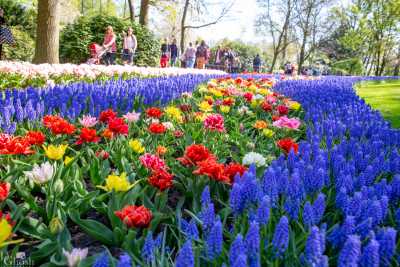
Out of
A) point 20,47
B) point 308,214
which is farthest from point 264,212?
point 20,47

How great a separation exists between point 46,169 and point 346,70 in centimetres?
5107

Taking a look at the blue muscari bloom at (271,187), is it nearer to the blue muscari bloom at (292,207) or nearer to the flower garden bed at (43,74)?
the blue muscari bloom at (292,207)

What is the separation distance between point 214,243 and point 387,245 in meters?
0.55

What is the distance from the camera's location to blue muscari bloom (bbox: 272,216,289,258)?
4.25 feet

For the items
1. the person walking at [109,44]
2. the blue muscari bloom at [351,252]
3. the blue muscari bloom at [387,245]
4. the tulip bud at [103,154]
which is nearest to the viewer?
the blue muscari bloom at [351,252]

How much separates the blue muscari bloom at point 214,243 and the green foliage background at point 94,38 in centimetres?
1587

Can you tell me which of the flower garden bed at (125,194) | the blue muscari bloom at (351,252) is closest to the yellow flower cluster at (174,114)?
the flower garden bed at (125,194)

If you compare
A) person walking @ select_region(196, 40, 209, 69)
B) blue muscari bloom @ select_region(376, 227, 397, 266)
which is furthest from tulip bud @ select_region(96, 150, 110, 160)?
person walking @ select_region(196, 40, 209, 69)

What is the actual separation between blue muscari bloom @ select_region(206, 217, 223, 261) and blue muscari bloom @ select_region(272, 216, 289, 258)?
185 mm

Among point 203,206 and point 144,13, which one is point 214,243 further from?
point 144,13

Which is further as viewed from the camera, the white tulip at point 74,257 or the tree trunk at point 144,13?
the tree trunk at point 144,13

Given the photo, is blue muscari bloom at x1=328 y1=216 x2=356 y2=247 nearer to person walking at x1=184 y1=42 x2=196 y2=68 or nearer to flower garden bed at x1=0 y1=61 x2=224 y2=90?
flower garden bed at x1=0 y1=61 x2=224 y2=90

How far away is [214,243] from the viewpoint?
4.56ft

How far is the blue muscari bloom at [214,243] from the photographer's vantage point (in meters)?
1.35
